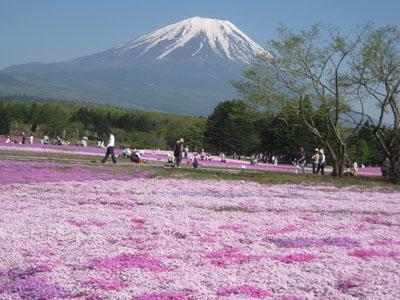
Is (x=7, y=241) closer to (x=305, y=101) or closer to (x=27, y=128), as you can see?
(x=305, y=101)

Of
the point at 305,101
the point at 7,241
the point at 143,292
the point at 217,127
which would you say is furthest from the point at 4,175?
the point at 217,127

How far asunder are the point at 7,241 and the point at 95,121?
179977 millimetres

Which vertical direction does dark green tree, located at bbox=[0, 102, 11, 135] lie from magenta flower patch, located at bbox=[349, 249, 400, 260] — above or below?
above

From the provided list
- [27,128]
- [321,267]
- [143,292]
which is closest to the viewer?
[143,292]

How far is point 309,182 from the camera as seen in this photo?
3616 cm

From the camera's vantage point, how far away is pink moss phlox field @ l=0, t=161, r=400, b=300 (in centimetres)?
1036

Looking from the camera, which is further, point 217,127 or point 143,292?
point 217,127

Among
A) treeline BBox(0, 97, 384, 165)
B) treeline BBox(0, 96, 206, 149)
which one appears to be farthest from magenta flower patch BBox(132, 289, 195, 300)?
treeline BBox(0, 96, 206, 149)

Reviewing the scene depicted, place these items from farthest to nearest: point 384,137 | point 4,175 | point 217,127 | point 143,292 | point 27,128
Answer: point 27,128
point 217,127
point 384,137
point 4,175
point 143,292

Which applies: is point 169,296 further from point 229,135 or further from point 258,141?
point 258,141

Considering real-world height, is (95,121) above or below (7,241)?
above

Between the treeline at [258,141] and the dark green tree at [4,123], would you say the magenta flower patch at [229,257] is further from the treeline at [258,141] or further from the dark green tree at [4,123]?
the dark green tree at [4,123]

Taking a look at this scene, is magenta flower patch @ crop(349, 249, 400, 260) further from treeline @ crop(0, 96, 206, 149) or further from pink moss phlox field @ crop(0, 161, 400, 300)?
treeline @ crop(0, 96, 206, 149)

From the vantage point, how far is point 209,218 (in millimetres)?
19188
